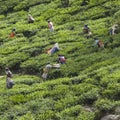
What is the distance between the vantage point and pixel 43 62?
40562 mm

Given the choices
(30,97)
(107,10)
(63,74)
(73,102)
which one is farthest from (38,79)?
(107,10)

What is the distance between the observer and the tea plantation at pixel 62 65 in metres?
28.9

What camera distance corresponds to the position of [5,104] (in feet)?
101

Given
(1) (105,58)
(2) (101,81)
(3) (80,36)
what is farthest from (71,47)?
(2) (101,81)

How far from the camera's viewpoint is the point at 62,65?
38.3 m

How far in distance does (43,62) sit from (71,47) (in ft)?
13.6

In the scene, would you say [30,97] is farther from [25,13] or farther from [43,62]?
[25,13]

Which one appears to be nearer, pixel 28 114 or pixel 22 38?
pixel 28 114

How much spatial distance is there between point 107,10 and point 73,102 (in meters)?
26.3

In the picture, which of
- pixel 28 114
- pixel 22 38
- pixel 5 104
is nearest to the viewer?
pixel 28 114

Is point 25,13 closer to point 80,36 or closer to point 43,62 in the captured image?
point 80,36

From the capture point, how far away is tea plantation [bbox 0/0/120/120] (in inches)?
1137

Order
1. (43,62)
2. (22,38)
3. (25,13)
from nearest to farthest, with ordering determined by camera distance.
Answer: (43,62)
(22,38)
(25,13)

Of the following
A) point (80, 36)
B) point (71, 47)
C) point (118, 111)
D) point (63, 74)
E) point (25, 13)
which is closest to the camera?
point (118, 111)
